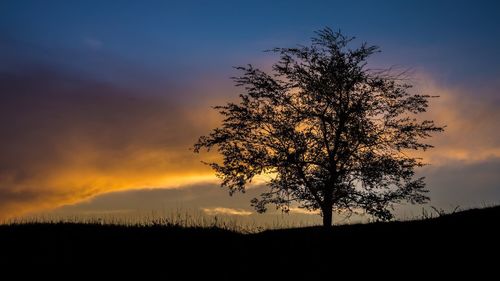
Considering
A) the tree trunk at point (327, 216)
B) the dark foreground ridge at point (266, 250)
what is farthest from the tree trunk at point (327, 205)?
the dark foreground ridge at point (266, 250)

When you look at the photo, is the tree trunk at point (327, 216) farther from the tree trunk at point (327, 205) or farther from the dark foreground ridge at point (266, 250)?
the dark foreground ridge at point (266, 250)

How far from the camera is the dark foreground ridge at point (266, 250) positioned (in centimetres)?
1340

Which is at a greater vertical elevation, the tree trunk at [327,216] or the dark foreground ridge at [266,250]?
the tree trunk at [327,216]

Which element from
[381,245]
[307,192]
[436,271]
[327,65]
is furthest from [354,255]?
[327,65]

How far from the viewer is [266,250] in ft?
53.1

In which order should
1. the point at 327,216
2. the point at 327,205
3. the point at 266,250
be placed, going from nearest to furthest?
the point at 266,250
the point at 327,216
the point at 327,205

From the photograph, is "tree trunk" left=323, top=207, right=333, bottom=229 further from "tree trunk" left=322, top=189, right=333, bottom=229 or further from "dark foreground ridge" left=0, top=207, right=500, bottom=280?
"dark foreground ridge" left=0, top=207, right=500, bottom=280

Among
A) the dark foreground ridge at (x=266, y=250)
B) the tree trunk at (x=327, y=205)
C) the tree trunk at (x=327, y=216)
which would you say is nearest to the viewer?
the dark foreground ridge at (x=266, y=250)

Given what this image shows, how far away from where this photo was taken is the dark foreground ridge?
44.0 feet

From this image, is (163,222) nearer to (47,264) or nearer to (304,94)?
(47,264)

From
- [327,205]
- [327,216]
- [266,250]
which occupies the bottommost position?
[266,250]

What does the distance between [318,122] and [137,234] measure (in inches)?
538

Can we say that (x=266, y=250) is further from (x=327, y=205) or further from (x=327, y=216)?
(x=327, y=205)

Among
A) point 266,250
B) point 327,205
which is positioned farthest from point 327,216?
point 266,250
